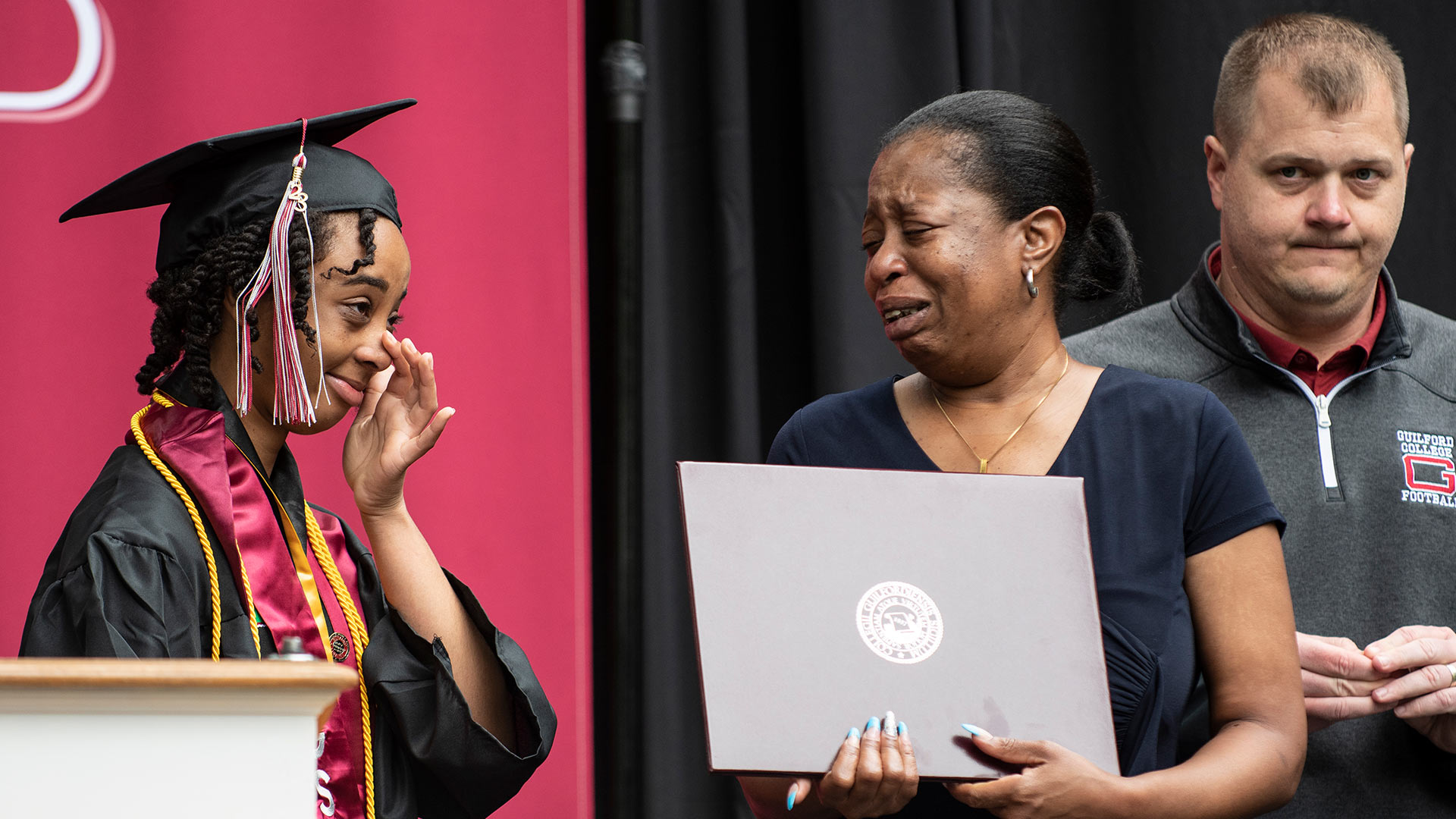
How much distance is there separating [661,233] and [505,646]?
1.24 meters

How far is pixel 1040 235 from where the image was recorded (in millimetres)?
1641

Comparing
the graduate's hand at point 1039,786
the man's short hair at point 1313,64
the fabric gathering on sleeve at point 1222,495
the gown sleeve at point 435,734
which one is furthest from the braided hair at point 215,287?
the man's short hair at point 1313,64

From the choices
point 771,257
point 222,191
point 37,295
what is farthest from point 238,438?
point 771,257

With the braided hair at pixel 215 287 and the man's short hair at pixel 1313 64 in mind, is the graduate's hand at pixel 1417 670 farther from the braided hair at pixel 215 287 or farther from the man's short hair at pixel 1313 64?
the braided hair at pixel 215 287

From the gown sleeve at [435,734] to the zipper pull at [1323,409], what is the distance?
1090mm

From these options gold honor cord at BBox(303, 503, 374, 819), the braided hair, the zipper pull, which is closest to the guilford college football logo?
gold honor cord at BBox(303, 503, 374, 819)

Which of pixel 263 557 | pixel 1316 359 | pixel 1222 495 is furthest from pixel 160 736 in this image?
pixel 1316 359

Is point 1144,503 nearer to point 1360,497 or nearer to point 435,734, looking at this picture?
point 1360,497

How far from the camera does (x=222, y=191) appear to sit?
5.21 ft

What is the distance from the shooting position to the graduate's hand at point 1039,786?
50.5 inches

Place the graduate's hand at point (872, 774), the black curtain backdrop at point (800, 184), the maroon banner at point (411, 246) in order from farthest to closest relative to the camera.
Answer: the black curtain backdrop at point (800, 184), the maroon banner at point (411, 246), the graduate's hand at point (872, 774)

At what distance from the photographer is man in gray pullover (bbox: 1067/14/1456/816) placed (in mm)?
1823

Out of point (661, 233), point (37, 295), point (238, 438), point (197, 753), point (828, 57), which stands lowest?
point (197, 753)

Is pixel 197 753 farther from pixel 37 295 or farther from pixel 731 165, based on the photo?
pixel 731 165
